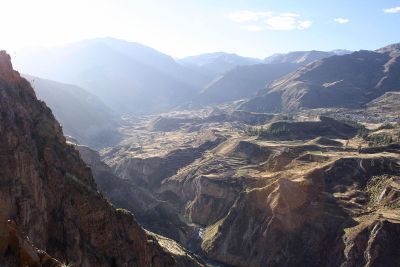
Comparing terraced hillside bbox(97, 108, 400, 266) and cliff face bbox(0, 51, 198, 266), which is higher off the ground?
cliff face bbox(0, 51, 198, 266)

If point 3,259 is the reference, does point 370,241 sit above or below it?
below

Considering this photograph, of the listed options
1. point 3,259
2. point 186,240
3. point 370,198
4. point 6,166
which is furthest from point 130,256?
point 370,198

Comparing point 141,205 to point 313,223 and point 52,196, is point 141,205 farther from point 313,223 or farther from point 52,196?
point 52,196

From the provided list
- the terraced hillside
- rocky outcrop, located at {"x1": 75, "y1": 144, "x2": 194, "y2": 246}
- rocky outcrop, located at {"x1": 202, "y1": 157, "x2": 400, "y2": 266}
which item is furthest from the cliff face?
rocky outcrop, located at {"x1": 75, "y1": 144, "x2": 194, "y2": 246}

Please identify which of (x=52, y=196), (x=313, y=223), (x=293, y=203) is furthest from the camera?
(x=293, y=203)

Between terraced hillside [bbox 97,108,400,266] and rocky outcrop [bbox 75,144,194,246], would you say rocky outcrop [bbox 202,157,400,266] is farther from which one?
rocky outcrop [bbox 75,144,194,246]

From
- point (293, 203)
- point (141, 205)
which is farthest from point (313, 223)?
point (141, 205)

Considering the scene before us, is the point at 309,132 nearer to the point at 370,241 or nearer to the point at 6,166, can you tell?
the point at 370,241

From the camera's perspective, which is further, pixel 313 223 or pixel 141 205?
pixel 141 205
